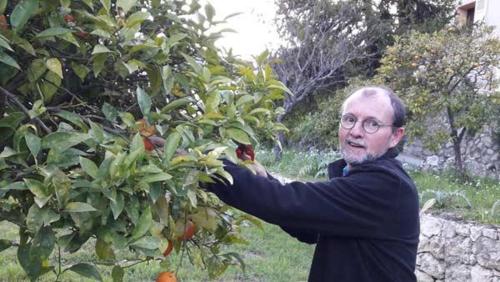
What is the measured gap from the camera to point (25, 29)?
1.48 meters

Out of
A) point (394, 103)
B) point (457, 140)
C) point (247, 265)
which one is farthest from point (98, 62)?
point (457, 140)

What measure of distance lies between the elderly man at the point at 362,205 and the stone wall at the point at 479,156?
8.52 metres

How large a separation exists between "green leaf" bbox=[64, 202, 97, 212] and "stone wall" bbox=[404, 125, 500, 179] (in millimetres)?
9675

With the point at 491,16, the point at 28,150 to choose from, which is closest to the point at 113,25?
the point at 28,150

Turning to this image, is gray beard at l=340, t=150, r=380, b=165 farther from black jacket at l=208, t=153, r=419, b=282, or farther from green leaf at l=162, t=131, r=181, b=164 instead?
green leaf at l=162, t=131, r=181, b=164

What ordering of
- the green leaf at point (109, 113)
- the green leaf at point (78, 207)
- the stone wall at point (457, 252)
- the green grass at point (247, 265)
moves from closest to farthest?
1. the green leaf at point (78, 207)
2. the green leaf at point (109, 113)
3. the green grass at point (247, 265)
4. the stone wall at point (457, 252)

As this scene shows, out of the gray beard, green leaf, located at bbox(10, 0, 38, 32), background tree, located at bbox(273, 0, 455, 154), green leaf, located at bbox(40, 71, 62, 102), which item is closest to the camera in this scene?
green leaf, located at bbox(10, 0, 38, 32)

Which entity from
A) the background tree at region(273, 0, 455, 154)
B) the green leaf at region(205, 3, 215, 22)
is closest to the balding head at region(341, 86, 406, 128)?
the green leaf at region(205, 3, 215, 22)

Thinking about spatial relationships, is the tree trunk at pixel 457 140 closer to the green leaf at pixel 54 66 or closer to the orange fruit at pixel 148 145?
the orange fruit at pixel 148 145

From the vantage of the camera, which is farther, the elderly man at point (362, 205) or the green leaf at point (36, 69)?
the elderly man at point (362, 205)

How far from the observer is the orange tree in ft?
4.25

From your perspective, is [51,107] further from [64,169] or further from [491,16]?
[491,16]

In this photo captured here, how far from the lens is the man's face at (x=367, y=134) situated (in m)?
2.16

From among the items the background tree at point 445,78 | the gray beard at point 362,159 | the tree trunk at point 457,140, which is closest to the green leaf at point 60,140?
the gray beard at point 362,159
